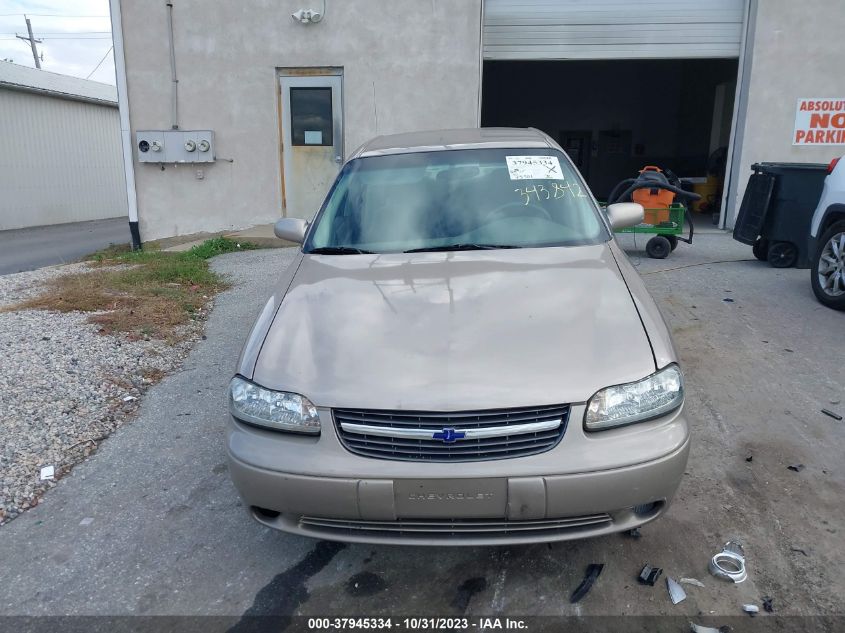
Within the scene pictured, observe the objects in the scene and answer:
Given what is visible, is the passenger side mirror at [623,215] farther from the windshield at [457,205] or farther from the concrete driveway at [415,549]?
the concrete driveway at [415,549]

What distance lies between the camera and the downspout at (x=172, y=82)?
36.0ft

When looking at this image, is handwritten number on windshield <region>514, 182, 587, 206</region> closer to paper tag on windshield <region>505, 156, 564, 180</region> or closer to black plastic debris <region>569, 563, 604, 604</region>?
paper tag on windshield <region>505, 156, 564, 180</region>

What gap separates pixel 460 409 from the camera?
7.43 feet

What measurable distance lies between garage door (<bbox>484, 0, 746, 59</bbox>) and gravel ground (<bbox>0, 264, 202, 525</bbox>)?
27.5 feet

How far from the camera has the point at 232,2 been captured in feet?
35.9

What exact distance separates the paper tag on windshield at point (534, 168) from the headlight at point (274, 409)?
2035 mm

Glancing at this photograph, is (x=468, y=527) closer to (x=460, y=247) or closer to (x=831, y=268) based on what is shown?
(x=460, y=247)

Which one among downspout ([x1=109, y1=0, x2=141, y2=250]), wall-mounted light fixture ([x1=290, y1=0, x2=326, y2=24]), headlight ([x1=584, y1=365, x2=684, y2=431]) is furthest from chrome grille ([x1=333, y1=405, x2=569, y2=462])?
downspout ([x1=109, y1=0, x2=141, y2=250])

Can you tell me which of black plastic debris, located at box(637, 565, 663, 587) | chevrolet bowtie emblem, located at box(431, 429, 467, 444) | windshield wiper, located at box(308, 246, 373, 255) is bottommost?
black plastic debris, located at box(637, 565, 663, 587)

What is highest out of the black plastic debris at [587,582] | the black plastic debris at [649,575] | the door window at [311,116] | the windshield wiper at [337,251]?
the door window at [311,116]

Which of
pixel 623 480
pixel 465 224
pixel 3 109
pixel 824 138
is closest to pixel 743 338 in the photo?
pixel 465 224

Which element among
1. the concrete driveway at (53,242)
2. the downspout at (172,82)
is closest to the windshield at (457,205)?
the downspout at (172,82)

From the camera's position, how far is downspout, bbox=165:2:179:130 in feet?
36.0

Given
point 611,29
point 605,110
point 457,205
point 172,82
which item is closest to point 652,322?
point 457,205
